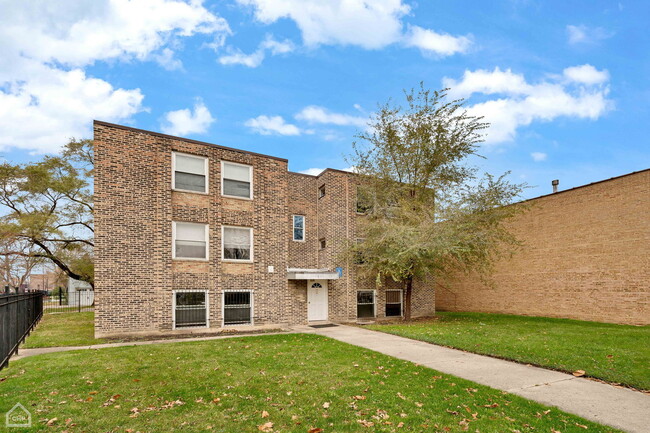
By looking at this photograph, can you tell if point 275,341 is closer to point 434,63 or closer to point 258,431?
point 258,431

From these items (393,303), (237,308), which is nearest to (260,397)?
(237,308)

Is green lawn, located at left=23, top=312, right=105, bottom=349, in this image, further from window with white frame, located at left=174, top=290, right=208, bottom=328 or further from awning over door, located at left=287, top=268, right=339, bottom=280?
awning over door, located at left=287, top=268, right=339, bottom=280

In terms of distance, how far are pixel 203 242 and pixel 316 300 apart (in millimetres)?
6164

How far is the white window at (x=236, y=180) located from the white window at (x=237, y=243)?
1480 millimetres

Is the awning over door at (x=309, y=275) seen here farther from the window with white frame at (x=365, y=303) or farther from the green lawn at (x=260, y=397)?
the green lawn at (x=260, y=397)

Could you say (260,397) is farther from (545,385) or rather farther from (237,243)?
(237,243)

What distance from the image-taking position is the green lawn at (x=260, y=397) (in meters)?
4.63

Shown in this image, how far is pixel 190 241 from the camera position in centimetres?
1402

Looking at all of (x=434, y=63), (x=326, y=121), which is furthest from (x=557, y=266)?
(x=326, y=121)

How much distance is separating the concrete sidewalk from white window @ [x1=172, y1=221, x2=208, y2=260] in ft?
25.4

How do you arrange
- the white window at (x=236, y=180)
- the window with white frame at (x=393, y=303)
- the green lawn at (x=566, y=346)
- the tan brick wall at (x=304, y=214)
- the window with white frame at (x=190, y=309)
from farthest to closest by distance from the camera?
the window with white frame at (x=393, y=303) < the tan brick wall at (x=304, y=214) < the white window at (x=236, y=180) < the window with white frame at (x=190, y=309) < the green lawn at (x=566, y=346)

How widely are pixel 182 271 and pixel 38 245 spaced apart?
18.5 m

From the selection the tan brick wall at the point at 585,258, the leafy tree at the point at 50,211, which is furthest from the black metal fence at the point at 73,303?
the tan brick wall at the point at 585,258

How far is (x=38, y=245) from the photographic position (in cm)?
2484
